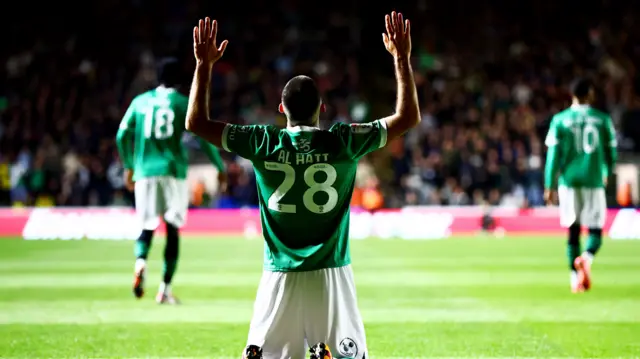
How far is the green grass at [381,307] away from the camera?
667cm

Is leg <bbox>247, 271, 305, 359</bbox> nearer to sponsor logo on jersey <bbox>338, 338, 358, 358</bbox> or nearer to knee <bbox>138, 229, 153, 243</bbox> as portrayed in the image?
sponsor logo on jersey <bbox>338, 338, 358, 358</bbox>

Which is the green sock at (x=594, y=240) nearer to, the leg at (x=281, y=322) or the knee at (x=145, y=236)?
the knee at (x=145, y=236)

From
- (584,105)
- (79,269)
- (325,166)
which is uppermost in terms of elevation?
(584,105)

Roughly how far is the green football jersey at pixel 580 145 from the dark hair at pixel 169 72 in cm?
Result: 415

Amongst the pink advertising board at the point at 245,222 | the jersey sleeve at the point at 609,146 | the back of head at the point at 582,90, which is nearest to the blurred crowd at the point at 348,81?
the pink advertising board at the point at 245,222

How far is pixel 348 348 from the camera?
4441 mm

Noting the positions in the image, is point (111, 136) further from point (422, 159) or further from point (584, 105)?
point (584, 105)

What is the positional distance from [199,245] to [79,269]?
4.68 meters

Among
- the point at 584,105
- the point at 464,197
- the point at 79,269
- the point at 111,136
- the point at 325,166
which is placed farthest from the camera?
the point at 111,136

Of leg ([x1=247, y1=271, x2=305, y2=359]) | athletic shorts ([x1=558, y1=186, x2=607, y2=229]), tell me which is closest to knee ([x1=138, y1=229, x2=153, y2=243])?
athletic shorts ([x1=558, y1=186, x2=607, y2=229])

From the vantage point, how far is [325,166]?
4.54m

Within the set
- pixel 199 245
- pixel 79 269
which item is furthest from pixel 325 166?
pixel 199 245

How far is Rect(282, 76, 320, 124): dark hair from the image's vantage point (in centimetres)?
450

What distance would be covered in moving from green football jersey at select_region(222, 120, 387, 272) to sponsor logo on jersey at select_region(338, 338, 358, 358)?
39 centimetres
